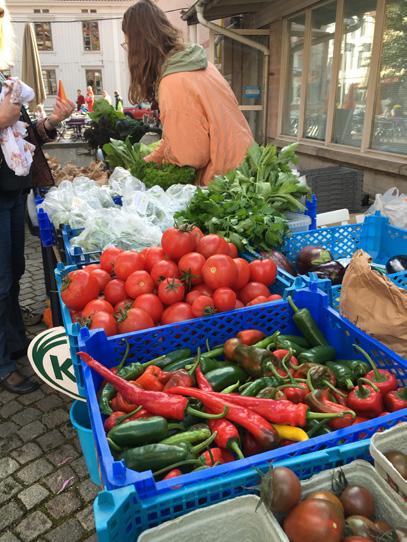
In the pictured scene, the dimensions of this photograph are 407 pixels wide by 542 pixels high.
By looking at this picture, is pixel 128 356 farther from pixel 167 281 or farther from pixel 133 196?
pixel 133 196

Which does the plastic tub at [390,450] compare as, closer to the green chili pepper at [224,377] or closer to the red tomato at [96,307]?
the green chili pepper at [224,377]

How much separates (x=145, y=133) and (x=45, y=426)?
4372 millimetres

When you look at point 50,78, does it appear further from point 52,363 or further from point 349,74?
point 52,363

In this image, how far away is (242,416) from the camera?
4.82ft

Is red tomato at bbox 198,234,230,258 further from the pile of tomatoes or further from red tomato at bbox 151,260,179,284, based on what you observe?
red tomato at bbox 151,260,179,284

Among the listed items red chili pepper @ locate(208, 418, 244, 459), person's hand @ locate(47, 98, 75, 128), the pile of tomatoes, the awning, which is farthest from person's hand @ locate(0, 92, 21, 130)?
the awning

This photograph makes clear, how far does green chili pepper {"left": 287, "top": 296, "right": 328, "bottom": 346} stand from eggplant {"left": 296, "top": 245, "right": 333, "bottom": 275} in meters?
0.72

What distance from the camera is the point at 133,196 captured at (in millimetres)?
3350

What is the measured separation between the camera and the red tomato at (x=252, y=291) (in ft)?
7.49

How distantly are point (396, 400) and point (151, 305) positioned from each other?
1.12 m

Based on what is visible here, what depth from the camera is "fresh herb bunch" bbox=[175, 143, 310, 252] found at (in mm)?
2732

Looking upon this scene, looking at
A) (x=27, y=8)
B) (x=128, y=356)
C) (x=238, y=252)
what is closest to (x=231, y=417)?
(x=128, y=356)

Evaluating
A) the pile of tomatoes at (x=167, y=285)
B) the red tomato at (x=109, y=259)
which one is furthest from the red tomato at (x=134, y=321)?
the red tomato at (x=109, y=259)

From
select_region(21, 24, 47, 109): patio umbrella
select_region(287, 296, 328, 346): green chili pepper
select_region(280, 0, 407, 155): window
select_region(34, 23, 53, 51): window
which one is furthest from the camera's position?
select_region(34, 23, 53, 51): window
